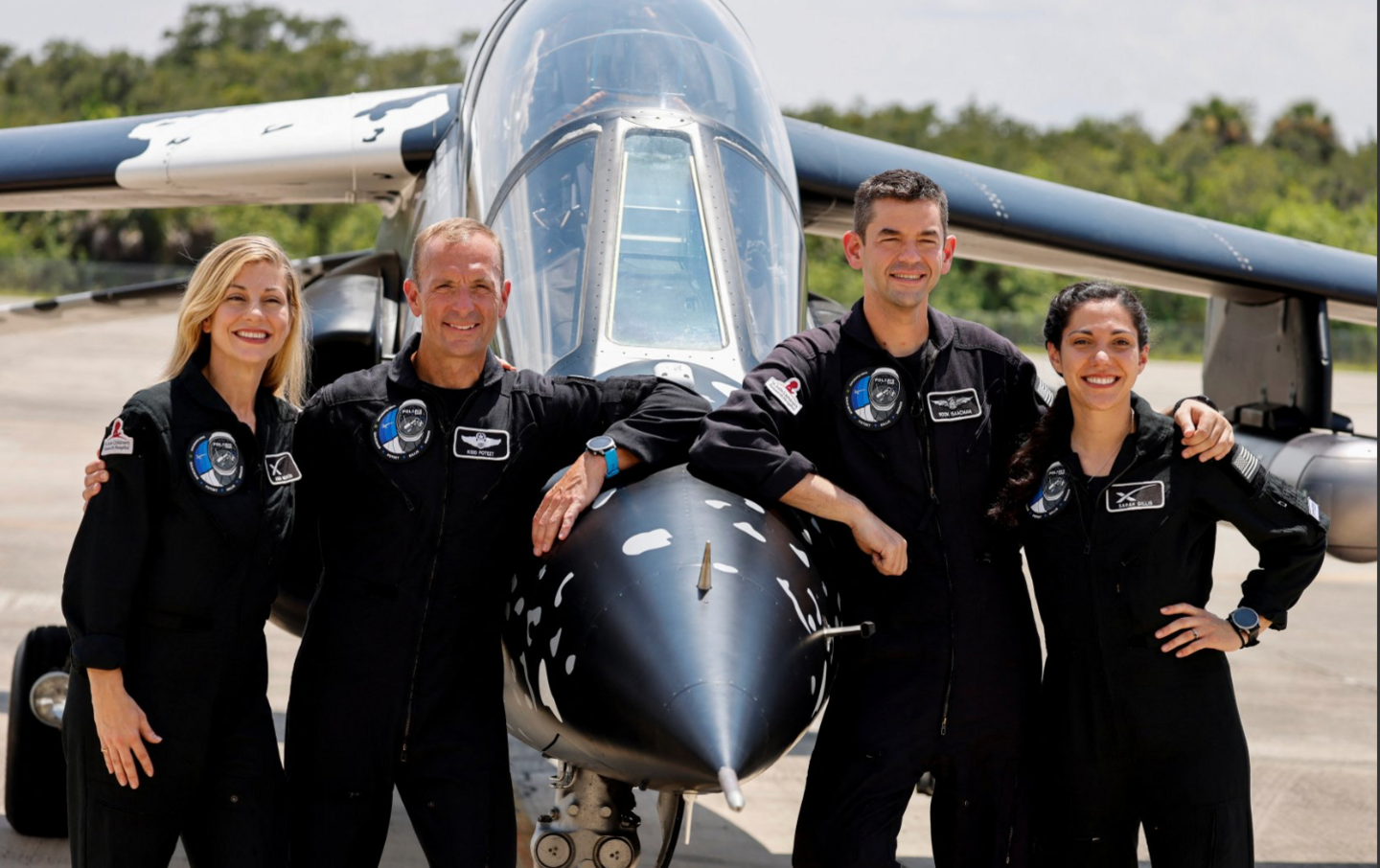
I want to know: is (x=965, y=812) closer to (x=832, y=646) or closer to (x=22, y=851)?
(x=832, y=646)

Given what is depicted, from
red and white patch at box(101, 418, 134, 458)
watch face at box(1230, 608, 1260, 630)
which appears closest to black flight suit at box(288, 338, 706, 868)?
red and white patch at box(101, 418, 134, 458)

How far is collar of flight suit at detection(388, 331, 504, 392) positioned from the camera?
3.82 meters

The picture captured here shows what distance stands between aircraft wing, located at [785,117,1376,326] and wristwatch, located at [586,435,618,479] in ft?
11.2

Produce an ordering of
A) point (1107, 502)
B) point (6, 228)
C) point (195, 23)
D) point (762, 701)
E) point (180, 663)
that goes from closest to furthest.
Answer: point (762, 701) < point (180, 663) < point (1107, 502) < point (6, 228) < point (195, 23)

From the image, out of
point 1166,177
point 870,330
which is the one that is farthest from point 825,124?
point 870,330

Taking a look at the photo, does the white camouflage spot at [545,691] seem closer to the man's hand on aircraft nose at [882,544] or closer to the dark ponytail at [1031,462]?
the man's hand on aircraft nose at [882,544]

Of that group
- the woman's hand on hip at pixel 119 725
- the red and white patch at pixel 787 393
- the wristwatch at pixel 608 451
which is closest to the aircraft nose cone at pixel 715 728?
the wristwatch at pixel 608 451

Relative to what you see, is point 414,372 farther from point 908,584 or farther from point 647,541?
point 908,584

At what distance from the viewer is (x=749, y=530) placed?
11.7 feet

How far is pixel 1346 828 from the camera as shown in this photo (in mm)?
7305

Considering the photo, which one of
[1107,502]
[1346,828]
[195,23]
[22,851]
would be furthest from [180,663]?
[195,23]

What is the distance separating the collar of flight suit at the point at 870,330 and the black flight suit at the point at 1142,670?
431mm

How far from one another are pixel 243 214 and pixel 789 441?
52.7m

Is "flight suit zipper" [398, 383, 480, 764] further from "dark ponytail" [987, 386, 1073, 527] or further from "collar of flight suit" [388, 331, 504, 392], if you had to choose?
"dark ponytail" [987, 386, 1073, 527]
